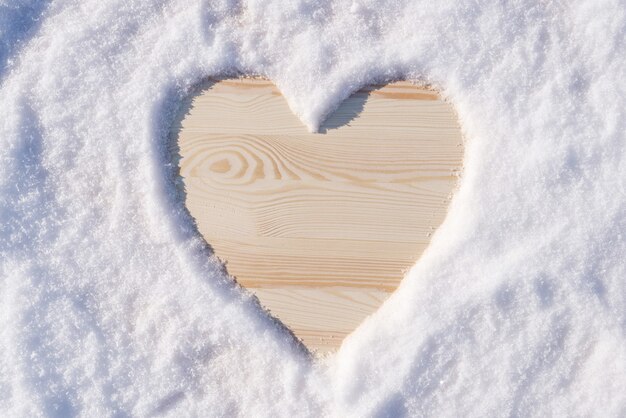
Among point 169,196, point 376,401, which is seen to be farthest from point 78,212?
point 376,401

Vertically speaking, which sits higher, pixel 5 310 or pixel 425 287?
pixel 425 287

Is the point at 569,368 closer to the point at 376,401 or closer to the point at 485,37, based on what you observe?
the point at 376,401

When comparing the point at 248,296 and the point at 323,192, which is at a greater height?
the point at 323,192

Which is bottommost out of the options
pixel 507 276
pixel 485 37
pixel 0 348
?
pixel 0 348
